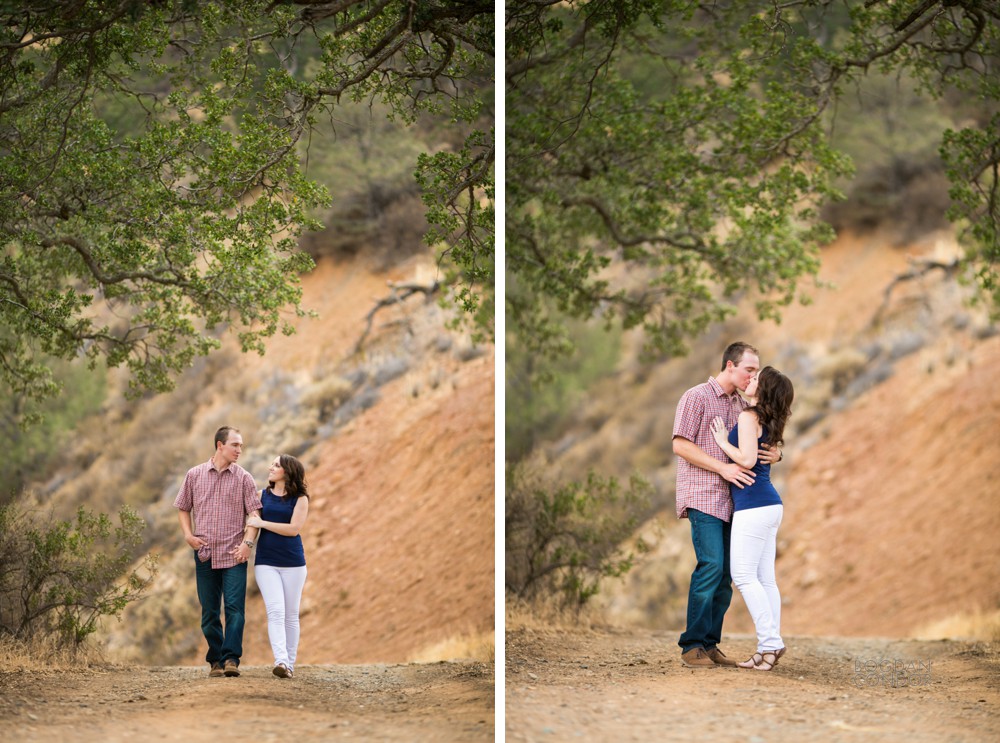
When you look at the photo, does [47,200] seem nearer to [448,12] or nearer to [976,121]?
[448,12]

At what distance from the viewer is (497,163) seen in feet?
18.8

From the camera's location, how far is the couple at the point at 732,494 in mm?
5223

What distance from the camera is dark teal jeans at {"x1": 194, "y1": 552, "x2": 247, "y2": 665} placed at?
5.61 meters

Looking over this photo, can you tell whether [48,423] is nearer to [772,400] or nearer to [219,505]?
[219,505]

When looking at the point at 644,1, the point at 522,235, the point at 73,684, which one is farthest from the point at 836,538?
the point at 73,684

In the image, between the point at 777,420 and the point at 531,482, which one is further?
the point at 531,482

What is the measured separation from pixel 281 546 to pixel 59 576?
1874 millimetres

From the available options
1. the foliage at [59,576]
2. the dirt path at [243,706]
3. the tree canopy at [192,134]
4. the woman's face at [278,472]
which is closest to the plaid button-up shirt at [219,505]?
the woman's face at [278,472]

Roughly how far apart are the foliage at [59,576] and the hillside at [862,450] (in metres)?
5.03

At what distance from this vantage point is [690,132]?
8852 mm

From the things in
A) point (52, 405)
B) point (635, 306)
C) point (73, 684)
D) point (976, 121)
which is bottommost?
point (73, 684)

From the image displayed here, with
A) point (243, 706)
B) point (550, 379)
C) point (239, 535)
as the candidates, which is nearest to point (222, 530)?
point (239, 535)

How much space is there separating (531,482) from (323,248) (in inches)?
95.1

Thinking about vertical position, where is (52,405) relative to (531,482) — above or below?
above
